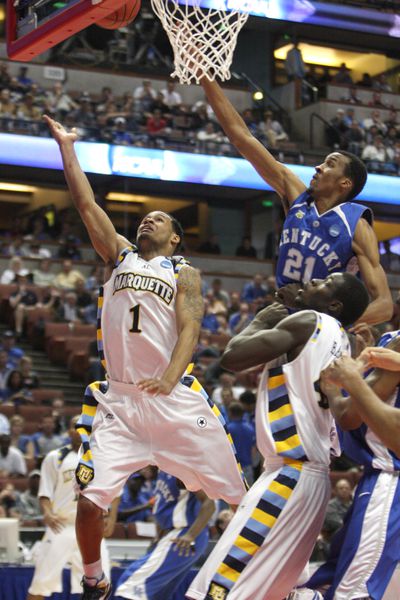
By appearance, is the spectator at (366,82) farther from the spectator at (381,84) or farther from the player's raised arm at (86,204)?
the player's raised arm at (86,204)

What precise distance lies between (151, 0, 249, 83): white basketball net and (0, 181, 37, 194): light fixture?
19459mm

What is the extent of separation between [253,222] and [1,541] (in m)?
19.4

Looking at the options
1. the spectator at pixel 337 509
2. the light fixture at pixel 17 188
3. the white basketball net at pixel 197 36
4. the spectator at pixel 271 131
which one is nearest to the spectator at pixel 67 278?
the spectator at pixel 271 131

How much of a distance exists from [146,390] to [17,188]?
68.3ft

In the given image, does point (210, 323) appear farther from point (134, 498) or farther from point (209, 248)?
point (134, 498)

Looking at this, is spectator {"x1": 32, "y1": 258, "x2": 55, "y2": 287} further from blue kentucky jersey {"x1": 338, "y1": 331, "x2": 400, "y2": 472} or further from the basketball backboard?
blue kentucky jersey {"x1": 338, "y1": 331, "x2": 400, "y2": 472}

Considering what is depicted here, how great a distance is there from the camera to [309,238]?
657 centimetres

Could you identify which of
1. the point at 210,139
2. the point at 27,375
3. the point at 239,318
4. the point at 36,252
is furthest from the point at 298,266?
the point at 210,139

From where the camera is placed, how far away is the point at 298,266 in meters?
6.58

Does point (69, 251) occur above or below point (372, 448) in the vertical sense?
above

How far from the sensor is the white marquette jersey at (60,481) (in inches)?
401

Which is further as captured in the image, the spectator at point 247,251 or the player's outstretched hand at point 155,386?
the spectator at point 247,251

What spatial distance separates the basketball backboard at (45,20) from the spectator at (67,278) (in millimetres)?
11974

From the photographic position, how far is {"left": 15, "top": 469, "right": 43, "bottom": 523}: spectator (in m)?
12.5
